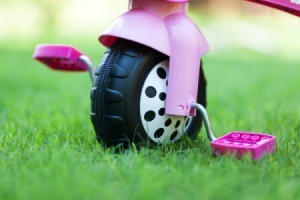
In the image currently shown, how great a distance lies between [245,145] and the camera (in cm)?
189

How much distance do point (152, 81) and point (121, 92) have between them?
138 mm

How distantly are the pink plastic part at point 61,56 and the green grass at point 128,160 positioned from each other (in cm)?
27

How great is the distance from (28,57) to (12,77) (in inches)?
64.9

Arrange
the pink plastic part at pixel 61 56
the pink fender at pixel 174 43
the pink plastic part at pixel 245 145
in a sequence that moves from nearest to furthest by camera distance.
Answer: the pink plastic part at pixel 245 145
the pink fender at pixel 174 43
the pink plastic part at pixel 61 56

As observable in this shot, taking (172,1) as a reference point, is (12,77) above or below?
below

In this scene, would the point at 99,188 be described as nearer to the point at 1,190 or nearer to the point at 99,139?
the point at 1,190

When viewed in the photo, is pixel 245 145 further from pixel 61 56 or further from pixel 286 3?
pixel 61 56

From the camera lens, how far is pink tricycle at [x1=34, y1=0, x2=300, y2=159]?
1.92 m

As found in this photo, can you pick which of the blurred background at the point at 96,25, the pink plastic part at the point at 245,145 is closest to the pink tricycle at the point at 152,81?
the pink plastic part at the point at 245,145

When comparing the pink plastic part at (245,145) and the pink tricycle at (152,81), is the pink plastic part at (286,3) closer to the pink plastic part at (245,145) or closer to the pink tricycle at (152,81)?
the pink tricycle at (152,81)

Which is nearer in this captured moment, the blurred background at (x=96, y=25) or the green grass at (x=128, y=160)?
the green grass at (x=128, y=160)

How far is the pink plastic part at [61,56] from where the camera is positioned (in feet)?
7.76

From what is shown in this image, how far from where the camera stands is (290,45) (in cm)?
825

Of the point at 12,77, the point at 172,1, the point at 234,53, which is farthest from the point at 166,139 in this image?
the point at 234,53
